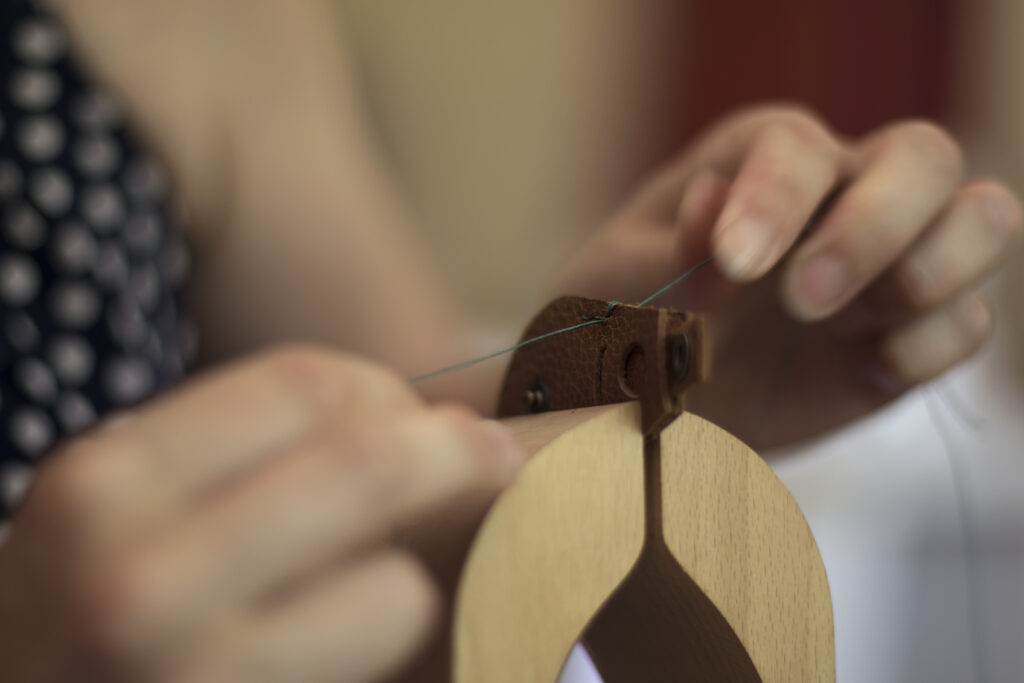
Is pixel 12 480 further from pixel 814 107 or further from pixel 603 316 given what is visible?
pixel 814 107

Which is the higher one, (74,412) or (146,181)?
(146,181)

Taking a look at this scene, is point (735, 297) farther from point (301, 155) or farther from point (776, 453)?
point (301, 155)

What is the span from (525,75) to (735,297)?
0.93m

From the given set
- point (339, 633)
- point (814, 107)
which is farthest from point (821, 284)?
point (814, 107)

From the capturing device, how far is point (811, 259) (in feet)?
1.24

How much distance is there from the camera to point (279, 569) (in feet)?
0.64

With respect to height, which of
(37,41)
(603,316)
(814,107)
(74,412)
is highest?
(37,41)

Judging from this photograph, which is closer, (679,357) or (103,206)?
(679,357)

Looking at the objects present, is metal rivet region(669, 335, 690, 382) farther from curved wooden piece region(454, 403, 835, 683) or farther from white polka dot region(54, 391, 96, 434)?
white polka dot region(54, 391, 96, 434)

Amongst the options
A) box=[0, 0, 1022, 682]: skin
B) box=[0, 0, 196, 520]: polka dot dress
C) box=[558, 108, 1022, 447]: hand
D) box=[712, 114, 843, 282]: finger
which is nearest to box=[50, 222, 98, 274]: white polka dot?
box=[0, 0, 196, 520]: polka dot dress

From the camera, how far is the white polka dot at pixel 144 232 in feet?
1.98

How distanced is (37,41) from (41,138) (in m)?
0.07

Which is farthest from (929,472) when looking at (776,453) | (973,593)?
(776,453)

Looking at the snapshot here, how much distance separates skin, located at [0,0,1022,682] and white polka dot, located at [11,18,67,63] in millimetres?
32
